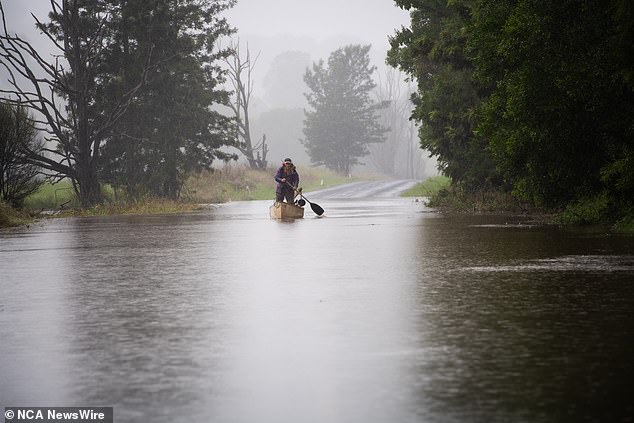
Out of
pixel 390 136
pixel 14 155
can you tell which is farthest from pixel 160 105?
pixel 390 136

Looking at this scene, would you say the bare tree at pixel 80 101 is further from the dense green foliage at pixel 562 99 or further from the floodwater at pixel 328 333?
the floodwater at pixel 328 333

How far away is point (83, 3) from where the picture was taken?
50656 millimetres

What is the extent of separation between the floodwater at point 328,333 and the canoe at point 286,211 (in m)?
14.7

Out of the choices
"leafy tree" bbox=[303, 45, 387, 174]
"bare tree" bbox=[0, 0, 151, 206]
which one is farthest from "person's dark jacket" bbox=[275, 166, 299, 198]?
"leafy tree" bbox=[303, 45, 387, 174]

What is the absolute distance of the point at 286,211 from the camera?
115ft

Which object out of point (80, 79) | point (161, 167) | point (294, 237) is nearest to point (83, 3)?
point (80, 79)

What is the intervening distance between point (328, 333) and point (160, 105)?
45.4 m

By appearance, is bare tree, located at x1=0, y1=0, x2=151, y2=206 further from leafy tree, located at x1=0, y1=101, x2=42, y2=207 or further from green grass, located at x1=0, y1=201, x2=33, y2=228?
green grass, located at x1=0, y1=201, x2=33, y2=228

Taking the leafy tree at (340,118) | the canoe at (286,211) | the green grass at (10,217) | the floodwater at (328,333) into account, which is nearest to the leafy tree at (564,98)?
the floodwater at (328,333)

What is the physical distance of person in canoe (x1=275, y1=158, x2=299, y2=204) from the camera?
34281mm

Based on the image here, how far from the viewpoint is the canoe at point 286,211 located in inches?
1366

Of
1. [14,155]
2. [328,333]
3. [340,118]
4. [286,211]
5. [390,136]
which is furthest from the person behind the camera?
[390,136]

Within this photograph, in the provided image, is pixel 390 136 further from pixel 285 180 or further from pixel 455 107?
pixel 285 180

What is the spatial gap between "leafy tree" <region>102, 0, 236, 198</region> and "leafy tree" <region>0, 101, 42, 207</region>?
9.72 metres
